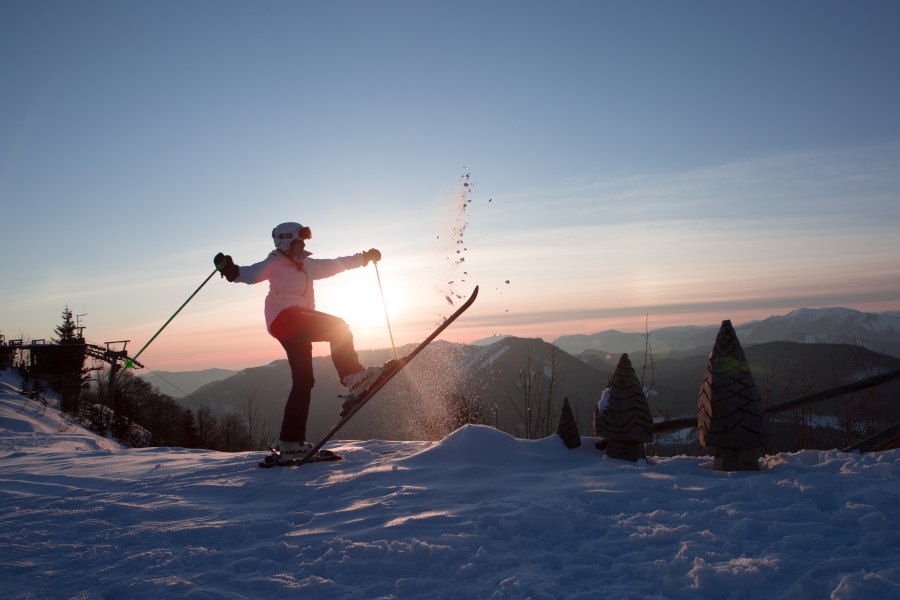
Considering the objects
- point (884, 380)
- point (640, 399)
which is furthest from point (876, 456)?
point (640, 399)

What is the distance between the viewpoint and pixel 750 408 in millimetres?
4723

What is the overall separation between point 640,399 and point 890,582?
10.5 feet

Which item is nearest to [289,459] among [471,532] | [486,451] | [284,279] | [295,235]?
[284,279]

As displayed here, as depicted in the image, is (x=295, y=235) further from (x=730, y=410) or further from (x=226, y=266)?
(x=730, y=410)

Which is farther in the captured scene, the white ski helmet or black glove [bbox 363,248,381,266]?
black glove [bbox 363,248,381,266]

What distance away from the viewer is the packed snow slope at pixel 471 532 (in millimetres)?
2545

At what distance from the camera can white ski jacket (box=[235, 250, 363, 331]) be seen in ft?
20.6

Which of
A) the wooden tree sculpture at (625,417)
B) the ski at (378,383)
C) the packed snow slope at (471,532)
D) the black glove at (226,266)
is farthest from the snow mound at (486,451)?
the black glove at (226,266)

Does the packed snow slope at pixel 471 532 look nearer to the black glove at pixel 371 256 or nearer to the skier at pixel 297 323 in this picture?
the skier at pixel 297 323

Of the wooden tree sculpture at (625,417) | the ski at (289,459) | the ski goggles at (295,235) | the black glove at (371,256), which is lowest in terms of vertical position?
the ski at (289,459)

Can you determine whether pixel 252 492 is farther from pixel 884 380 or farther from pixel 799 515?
pixel 884 380

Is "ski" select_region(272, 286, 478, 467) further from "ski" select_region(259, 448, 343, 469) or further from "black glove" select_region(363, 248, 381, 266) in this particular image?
"black glove" select_region(363, 248, 381, 266)

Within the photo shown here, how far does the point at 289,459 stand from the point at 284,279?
201cm

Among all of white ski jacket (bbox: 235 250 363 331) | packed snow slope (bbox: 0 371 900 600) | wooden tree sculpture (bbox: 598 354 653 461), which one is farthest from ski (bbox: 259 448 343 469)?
wooden tree sculpture (bbox: 598 354 653 461)
